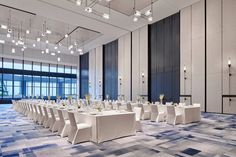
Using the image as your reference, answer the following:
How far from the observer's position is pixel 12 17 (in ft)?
40.3

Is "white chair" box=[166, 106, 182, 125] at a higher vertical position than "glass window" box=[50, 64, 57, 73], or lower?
lower

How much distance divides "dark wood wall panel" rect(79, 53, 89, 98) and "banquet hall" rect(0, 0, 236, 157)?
0.83 feet

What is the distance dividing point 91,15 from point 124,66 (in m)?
5.72

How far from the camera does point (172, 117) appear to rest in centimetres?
707

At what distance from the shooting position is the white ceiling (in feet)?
33.7

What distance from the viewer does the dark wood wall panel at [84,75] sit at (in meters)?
22.2

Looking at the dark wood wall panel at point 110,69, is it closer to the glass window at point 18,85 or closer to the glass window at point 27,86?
the glass window at point 27,86

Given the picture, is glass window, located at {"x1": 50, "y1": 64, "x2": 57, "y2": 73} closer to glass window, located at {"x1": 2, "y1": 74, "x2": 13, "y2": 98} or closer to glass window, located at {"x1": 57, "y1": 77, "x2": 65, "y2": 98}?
glass window, located at {"x1": 57, "y1": 77, "x2": 65, "y2": 98}

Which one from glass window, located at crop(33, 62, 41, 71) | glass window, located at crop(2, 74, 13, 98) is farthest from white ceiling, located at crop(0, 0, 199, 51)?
glass window, located at crop(2, 74, 13, 98)

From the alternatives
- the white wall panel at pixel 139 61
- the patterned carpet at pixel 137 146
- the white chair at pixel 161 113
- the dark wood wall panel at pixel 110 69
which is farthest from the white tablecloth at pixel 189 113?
the dark wood wall panel at pixel 110 69

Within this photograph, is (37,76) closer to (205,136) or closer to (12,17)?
(12,17)

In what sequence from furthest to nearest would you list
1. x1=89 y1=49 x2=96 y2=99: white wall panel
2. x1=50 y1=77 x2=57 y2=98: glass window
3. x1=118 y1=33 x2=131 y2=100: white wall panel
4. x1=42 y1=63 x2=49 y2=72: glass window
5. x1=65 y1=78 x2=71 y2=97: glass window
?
1. x1=65 y1=78 x2=71 y2=97: glass window
2. x1=50 y1=77 x2=57 y2=98: glass window
3. x1=42 y1=63 x2=49 y2=72: glass window
4. x1=89 y1=49 x2=96 y2=99: white wall panel
5. x1=118 y1=33 x2=131 y2=100: white wall panel

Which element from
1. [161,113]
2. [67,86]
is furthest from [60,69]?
[161,113]

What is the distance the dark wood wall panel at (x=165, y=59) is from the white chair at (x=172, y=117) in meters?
4.74
